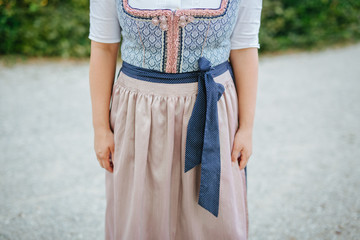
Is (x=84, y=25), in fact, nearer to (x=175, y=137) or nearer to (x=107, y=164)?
(x=107, y=164)

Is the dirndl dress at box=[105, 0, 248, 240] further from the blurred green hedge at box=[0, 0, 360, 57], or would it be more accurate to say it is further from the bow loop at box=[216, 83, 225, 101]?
the blurred green hedge at box=[0, 0, 360, 57]

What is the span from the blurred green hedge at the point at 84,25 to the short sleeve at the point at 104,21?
5.38 metres

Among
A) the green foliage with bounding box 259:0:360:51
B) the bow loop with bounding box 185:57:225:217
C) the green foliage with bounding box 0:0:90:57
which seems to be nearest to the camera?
the bow loop with bounding box 185:57:225:217

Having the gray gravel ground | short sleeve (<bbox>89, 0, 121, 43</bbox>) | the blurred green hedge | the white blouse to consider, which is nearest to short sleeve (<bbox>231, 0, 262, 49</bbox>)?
the white blouse

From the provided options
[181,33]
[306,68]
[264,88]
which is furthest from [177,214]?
[306,68]

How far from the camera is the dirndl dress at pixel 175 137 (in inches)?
49.8

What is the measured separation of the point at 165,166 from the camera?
137 centimetres

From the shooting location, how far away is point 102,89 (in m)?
1.43

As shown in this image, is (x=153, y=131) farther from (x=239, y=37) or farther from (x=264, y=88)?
(x=264, y=88)

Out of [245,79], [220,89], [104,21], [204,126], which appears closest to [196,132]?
[204,126]

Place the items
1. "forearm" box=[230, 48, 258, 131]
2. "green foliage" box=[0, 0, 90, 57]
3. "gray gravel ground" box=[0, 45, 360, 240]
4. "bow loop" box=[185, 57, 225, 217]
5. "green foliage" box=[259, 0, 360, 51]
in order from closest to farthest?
"bow loop" box=[185, 57, 225, 217] → "forearm" box=[230, 48, 258, 131] → "gray gravel ground" box=[0, 45, 360, 240] → "green foliage" box=[0, 0, 90, 57] → "green foliage" box=[259, 0, 360, 51]

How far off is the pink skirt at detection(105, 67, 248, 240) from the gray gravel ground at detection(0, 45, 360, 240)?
129 cm

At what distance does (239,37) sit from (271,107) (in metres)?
3.70

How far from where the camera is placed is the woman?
1.24 meters
